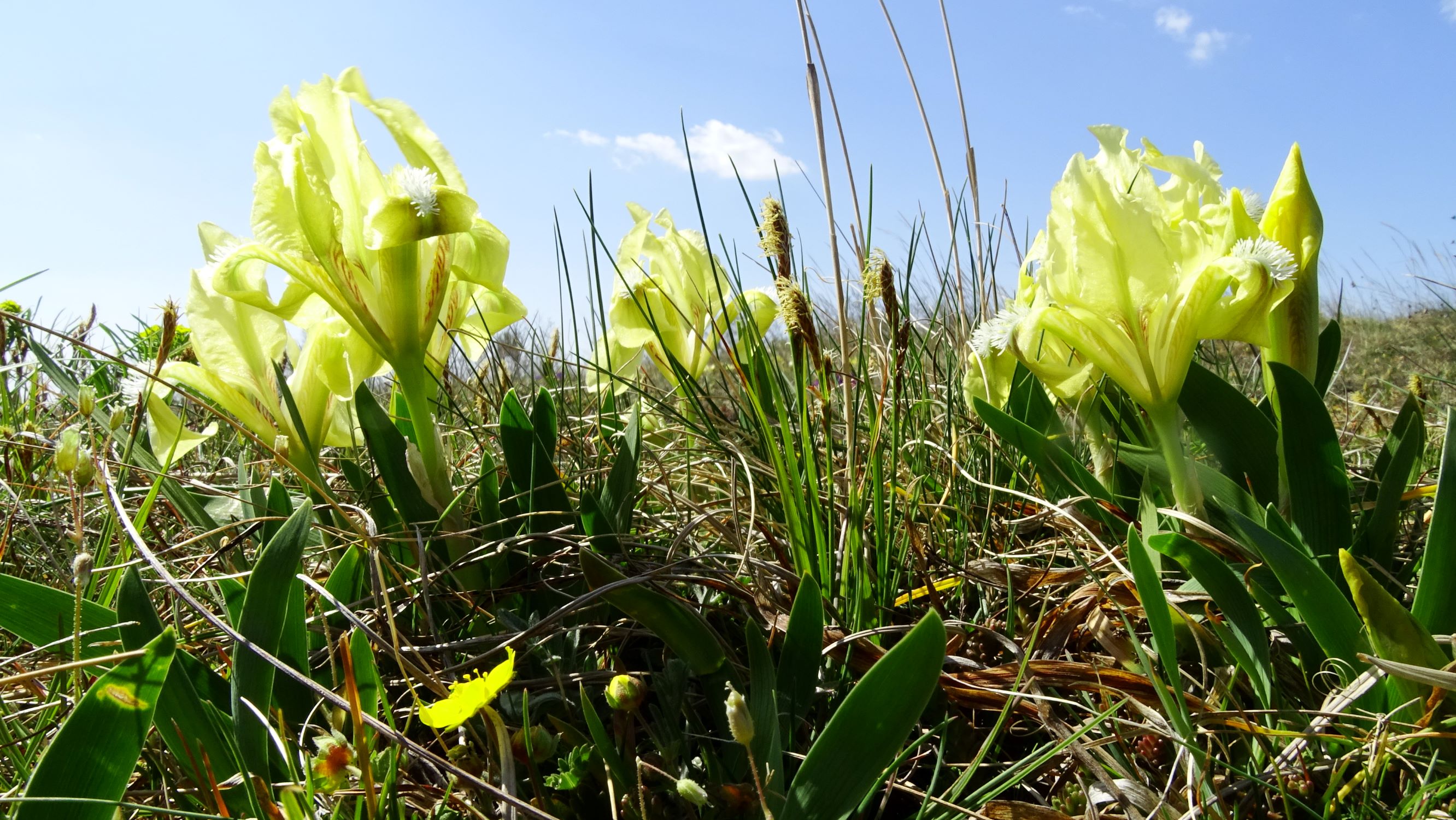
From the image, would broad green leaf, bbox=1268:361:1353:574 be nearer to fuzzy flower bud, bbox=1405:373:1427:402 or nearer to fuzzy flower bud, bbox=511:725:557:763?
fuzzy flower bud, bbox=511:725:557:763

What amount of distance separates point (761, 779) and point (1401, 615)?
700mm

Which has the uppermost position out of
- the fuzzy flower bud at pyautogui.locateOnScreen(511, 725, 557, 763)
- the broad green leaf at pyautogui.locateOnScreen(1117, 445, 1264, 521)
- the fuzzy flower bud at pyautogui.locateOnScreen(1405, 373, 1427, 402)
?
the fuzzy flower bud at pyautogui.locateOnScreen(1405, 373, 1427, 402)

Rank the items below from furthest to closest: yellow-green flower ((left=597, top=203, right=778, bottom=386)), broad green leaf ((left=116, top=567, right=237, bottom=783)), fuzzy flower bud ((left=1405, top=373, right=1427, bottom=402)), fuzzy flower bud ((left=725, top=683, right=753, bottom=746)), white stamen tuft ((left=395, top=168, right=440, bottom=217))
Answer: fuzzy flower bud ((left=1405, top=373, right=1427, bottom=402)) → yellow-green flower ((left=597, top=203, right=778, bottom=386)) → white stamen tuft ((left=395, top=168, right=440, bottom=217)) → broad green leaf ((left=116, top=567, right=237, bottom=783)) → fuzzy flower bud ((left=725, top=683, right=753, bottom=746))

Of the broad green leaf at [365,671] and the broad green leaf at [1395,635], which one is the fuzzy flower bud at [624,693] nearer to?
the broad green leaf at [365,671]

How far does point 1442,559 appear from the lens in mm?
975

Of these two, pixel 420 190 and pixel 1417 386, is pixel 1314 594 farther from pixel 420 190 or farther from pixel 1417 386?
pixel 1417 386

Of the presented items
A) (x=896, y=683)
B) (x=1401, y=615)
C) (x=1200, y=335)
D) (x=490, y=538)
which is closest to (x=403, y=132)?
(x=490, y=538)

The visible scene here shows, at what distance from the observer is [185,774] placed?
3.35 feet

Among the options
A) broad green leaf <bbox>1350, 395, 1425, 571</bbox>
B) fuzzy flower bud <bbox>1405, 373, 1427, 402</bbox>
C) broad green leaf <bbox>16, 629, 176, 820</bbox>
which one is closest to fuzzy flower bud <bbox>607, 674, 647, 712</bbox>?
broad green leaf <bbox>16, 629, 176, 820</bbox>

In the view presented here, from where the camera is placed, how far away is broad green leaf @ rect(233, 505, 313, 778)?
96 cm

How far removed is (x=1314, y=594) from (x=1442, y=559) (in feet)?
0.51

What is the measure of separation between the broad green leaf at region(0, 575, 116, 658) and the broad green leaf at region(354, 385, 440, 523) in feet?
1.16

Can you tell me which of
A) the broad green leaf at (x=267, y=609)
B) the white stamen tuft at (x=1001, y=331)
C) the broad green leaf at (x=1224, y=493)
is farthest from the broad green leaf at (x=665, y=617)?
the broad green leaf at (x=1224, y=493)

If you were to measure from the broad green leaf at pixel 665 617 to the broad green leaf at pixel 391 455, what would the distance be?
0.34 meters
